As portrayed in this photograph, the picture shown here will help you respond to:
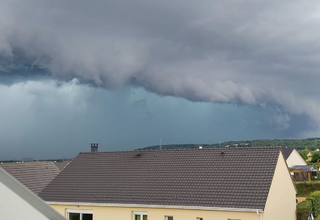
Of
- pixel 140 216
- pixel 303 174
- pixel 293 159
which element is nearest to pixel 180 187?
pixel 140 216

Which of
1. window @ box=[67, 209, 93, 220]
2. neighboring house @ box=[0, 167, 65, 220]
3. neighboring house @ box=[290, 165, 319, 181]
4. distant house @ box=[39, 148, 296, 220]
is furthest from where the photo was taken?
neighboring house @ box=[290, 165, 319, 181]

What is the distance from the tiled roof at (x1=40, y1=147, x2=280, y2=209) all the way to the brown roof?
508cm

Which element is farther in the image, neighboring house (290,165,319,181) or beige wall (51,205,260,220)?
neighboring house (290,165,319,181)

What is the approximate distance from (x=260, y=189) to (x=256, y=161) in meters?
2.38

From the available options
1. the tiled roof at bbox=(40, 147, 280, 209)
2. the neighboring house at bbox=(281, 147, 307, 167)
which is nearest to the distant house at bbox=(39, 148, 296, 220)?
the tiled roof at bbox=(40, 147, 280, 209)

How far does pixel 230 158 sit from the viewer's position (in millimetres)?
22188

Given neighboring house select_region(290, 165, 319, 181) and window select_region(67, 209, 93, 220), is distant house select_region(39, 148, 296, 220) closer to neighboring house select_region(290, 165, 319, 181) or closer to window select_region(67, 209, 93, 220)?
window select_region(67, 209, 93, 220)

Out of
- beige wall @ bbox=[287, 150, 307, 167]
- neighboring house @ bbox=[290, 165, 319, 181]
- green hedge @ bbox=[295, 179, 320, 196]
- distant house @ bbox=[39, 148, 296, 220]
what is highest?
beige wall @ bbox=[287, 150, 307, 167]

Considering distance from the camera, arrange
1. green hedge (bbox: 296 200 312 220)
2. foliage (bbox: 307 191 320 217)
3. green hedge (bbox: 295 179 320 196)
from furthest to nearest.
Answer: green hedge (bbox: 295 179 320 196) < foliage (bbox: 307 191 320 217) < green hedge (bbox: 296 200 312 220)

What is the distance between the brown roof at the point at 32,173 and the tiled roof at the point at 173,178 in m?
5.08

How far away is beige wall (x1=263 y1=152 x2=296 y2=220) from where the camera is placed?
64.0ft

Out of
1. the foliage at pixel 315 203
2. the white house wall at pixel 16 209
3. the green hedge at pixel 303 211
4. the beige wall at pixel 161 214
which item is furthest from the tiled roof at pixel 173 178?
the white house wall at pixel 16 209

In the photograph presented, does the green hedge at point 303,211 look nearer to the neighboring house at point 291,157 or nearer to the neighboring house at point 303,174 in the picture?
the neighboring house at point 303,174

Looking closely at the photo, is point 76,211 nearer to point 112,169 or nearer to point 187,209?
point 112,169
